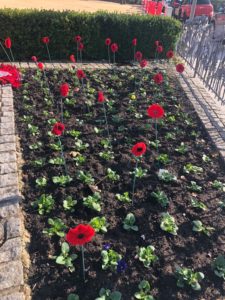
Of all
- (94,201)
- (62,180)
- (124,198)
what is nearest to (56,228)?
(94,201)

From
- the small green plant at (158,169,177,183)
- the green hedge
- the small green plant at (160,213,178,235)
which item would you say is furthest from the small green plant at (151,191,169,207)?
the green hedge

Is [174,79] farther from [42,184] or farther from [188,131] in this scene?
[42,184]

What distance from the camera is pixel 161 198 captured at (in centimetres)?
319

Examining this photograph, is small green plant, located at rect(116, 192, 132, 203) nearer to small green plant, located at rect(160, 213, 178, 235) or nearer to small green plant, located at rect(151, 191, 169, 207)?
small green plant, located at rect(151, 191, 169, 207)

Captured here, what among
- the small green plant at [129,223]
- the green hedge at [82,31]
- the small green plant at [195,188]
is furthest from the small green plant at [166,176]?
the green hedge at [82,31]

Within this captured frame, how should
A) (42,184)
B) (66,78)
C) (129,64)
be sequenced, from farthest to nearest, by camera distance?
(129,64) < (66,78) < (42,184)

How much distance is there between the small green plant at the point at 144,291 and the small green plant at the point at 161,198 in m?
0.94

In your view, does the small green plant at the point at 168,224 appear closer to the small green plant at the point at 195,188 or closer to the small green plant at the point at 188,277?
the small green plant at the point at 188,277

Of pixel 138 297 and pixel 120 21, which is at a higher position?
pixel 120 21

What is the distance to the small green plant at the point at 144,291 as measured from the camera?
7.49 feet

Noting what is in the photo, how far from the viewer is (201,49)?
7.19 m

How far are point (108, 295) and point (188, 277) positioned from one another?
2.10ft

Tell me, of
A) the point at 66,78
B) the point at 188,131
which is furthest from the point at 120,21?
the point at 188,131

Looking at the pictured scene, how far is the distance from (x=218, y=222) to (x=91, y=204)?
1.23 metres
